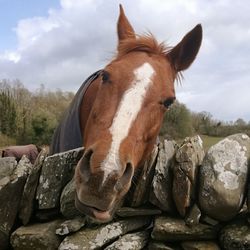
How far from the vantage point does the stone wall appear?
2.86 m

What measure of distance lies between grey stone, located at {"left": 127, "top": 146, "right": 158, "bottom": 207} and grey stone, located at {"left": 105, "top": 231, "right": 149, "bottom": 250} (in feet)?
0.74

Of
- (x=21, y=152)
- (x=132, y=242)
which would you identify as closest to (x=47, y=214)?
(x=132, y=242)

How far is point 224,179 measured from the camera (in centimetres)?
288

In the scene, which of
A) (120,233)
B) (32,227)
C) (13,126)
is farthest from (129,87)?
(13,126)

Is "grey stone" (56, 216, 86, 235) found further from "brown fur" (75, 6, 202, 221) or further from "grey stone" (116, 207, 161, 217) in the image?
"brown fur" (75, 6, 202, 221)

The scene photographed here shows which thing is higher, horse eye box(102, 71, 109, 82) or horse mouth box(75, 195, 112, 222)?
horse eye box(102, 71, 109, 82)

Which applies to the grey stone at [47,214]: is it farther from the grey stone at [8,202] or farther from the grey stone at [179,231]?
the grey stone at [179,231]

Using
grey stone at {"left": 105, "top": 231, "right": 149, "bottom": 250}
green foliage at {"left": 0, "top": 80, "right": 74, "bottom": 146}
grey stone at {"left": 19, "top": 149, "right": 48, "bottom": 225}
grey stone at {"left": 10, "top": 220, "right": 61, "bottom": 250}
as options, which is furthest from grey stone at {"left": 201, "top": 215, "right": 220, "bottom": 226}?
green foliage at {"left": 0, "top": 80, "right": 74, "bottom": 146}

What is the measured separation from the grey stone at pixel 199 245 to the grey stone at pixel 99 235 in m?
0.36

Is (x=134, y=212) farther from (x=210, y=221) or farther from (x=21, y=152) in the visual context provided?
(x=21, y=152)

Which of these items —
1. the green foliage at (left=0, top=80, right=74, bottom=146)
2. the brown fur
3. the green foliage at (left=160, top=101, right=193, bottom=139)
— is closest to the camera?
the brown fur

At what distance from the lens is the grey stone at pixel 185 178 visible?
9.46ft

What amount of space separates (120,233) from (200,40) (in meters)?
2.08

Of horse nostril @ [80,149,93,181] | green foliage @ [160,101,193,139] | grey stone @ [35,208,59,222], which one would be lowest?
grey stone @ [35,208,59,222]
